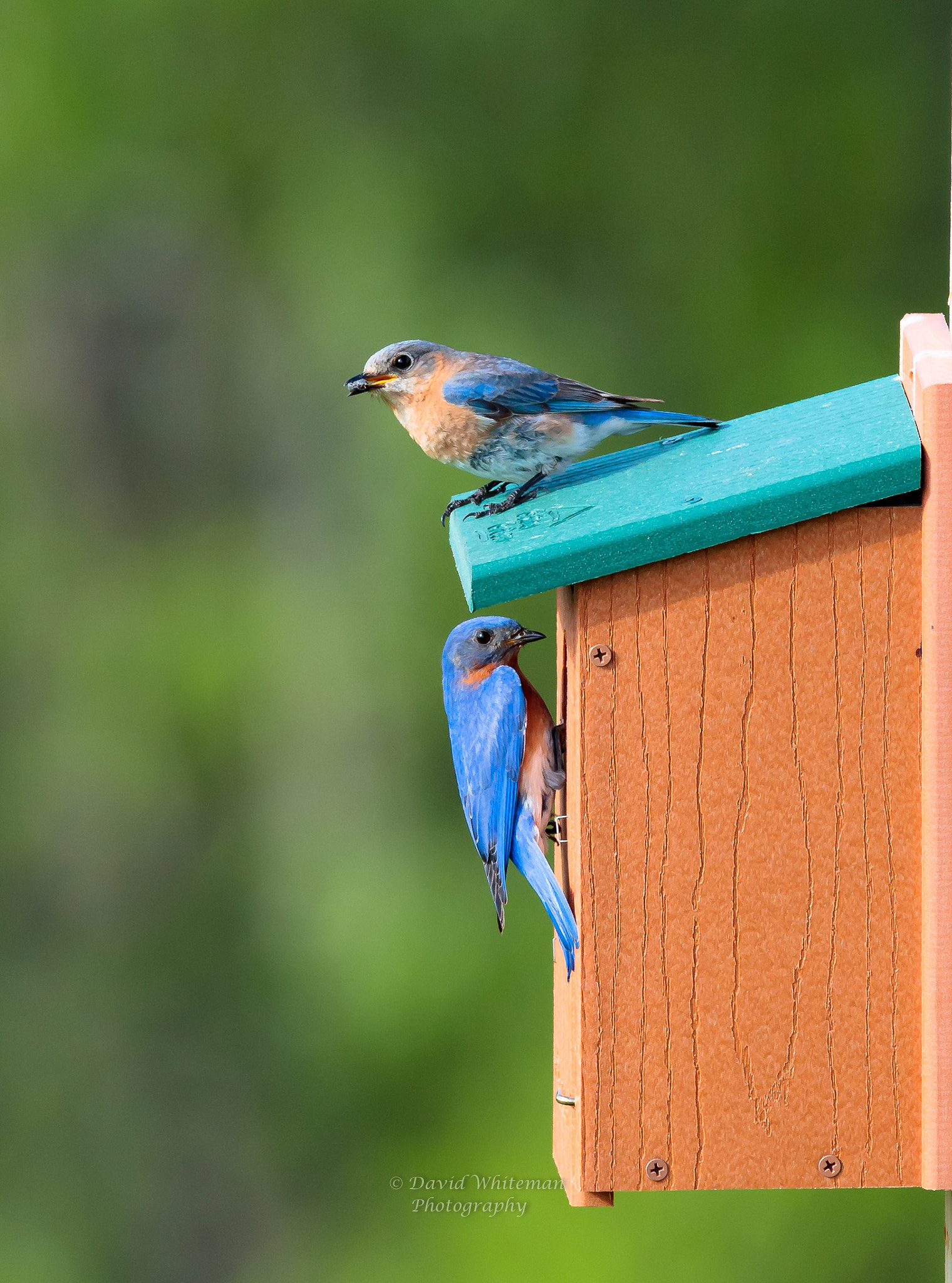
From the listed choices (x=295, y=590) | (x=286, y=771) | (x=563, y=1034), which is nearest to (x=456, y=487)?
(x=295, y=590)

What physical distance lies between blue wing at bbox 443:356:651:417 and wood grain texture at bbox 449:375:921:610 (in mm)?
415

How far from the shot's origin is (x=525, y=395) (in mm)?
3967

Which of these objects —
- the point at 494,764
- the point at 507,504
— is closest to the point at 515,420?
the point at 507,504

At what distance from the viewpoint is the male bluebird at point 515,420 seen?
3920 millimetres

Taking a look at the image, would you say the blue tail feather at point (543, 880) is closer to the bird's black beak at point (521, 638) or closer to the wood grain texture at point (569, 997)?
the wood grain texture at point (569, 997)

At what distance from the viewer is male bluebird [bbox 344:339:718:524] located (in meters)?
3.92

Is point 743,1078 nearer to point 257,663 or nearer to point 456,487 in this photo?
point 456,487

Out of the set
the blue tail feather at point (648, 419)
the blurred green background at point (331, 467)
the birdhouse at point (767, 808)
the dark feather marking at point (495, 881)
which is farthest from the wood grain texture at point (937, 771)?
the blurred green background at point (331, 467)

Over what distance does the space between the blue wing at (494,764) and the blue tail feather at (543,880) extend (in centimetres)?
2

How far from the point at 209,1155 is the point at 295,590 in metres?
3.59

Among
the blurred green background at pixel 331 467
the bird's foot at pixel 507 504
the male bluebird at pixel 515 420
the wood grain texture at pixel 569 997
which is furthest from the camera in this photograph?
the blurred green background at pixel 331 467

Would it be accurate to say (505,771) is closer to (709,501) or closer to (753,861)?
(753,861)

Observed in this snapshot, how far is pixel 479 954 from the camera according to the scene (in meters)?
10.7

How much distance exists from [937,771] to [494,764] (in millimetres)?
1014
